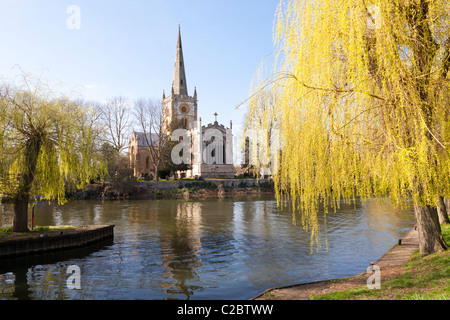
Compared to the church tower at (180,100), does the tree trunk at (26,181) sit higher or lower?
lower

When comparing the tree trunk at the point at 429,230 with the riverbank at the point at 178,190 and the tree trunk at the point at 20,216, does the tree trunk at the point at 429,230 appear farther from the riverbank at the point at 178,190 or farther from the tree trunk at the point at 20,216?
the riverbank at the point at 178,190

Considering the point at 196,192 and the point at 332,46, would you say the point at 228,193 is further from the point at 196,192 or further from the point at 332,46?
the point at 332,46

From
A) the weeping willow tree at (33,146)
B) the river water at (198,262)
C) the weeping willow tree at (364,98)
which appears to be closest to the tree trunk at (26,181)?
the weeping willow tree at (33,146)

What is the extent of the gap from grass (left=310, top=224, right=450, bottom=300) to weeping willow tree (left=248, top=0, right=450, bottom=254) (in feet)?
4.39

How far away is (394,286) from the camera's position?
20.8ft

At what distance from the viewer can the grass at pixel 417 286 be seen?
541cm

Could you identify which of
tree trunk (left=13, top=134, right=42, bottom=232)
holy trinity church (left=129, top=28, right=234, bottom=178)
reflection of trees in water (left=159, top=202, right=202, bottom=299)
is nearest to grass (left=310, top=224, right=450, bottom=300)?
reflection of trees in water (left=159, top=202, right=202, bottom=299)

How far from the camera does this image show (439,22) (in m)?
6.36

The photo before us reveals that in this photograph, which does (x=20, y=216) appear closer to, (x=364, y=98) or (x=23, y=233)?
(x=23, y=233)

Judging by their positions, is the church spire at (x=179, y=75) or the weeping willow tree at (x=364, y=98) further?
the church spire at (x=179, y=75)

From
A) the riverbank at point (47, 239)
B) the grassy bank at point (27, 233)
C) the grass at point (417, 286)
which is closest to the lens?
the grass at point (417, 286)

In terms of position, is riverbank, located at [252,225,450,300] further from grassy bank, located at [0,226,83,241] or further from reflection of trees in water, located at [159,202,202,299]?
grassy bank, located at [0,226,83,241]

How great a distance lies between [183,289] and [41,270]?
16.3 feet
